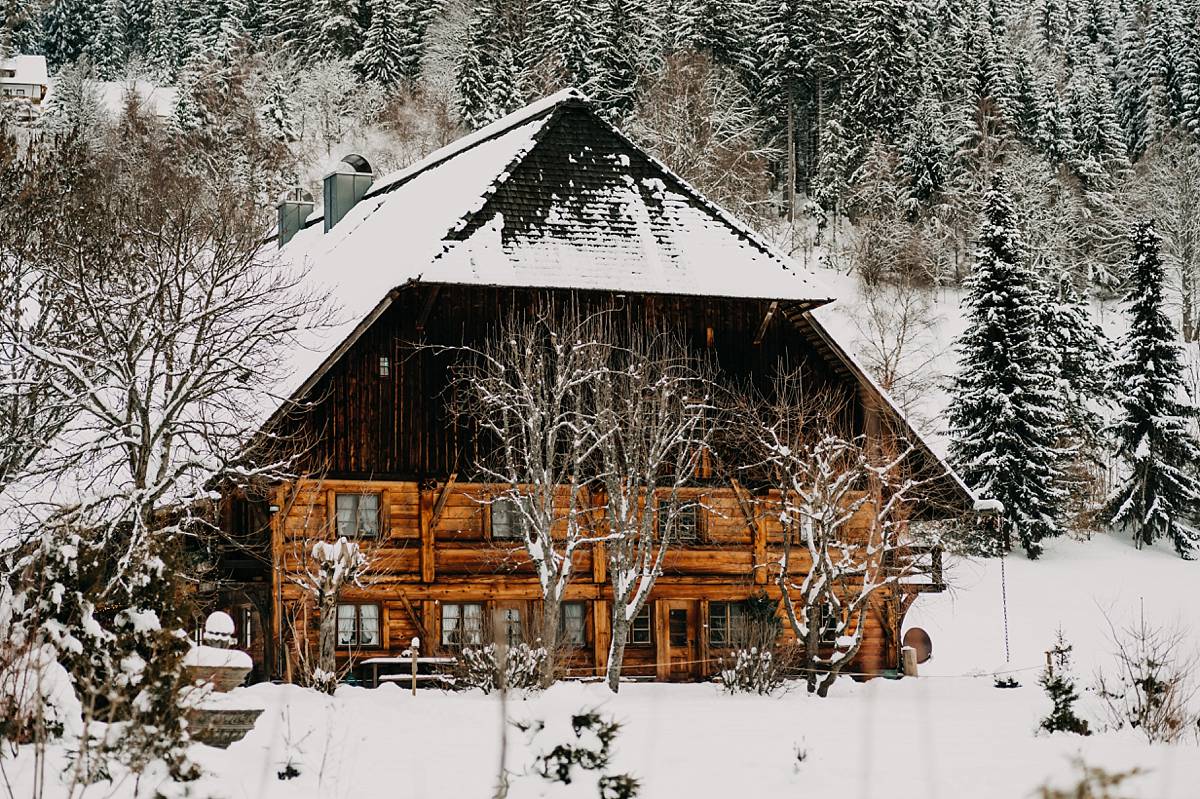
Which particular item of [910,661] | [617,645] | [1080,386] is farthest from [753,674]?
[1080,386]

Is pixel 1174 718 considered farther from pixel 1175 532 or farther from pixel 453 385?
pixel 1175 532

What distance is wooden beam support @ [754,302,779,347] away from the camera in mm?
29625

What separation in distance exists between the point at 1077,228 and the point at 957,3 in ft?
75.7

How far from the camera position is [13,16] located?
21.7m

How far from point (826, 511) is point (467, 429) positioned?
7159 millimetres

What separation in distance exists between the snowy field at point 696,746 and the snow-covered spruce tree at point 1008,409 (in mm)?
17497

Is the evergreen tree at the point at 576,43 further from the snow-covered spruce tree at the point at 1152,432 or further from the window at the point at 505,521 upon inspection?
the window at the point at 505,521

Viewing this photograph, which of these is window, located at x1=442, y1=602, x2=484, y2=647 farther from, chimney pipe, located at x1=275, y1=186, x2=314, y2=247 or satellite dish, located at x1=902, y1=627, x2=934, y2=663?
chimney pipe, located at x1=275, y1=186, x2=314, y2=247

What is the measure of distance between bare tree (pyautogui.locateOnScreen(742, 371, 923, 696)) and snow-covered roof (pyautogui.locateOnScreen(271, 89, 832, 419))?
247 centimetres

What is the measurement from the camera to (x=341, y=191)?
137ft

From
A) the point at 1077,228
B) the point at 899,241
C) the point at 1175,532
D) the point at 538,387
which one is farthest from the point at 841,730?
the point at 1077,228

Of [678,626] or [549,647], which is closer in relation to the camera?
[549,647]

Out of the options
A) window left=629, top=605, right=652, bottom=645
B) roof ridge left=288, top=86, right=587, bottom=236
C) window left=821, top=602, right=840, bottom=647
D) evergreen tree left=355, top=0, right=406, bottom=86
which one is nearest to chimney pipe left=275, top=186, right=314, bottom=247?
roof ridge left=288, top=86, right=587, bottom=236

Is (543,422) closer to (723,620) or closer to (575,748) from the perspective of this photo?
(723,620)
